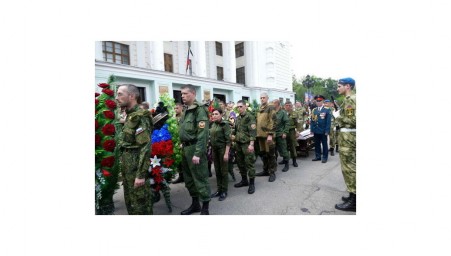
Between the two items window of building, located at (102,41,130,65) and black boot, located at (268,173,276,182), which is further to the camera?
window of building, located at (102,41,130,65)

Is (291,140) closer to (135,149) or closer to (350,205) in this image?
(350,205)

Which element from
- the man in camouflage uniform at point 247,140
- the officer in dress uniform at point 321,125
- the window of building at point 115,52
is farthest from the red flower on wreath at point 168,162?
the window of building at point 115,52

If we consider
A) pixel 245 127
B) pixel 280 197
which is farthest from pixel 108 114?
pixel 280 197

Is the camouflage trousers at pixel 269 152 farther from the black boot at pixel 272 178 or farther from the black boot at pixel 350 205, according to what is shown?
the black boot at pixel 350 205

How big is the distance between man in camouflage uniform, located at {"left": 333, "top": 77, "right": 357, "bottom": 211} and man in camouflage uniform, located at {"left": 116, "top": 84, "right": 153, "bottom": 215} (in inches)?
102

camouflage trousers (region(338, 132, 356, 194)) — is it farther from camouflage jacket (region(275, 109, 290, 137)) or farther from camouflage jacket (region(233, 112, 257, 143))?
camouflage jacket (region(275, 109, 290, 137))

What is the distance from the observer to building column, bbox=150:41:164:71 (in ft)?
31.2

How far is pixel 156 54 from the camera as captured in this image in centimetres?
948

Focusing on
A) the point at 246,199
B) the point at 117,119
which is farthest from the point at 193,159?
the point at 246,199

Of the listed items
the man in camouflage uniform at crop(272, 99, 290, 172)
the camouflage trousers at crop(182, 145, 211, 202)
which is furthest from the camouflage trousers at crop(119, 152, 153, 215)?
the man in camouflage uniform at crop(272, 99, 290, 172)

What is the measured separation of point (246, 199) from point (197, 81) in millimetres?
7237

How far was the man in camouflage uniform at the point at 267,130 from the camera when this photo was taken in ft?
14.7

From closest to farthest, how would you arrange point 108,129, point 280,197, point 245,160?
point 108,129 → point 280,197 → point 245,160

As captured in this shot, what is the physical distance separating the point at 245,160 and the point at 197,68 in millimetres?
7920
